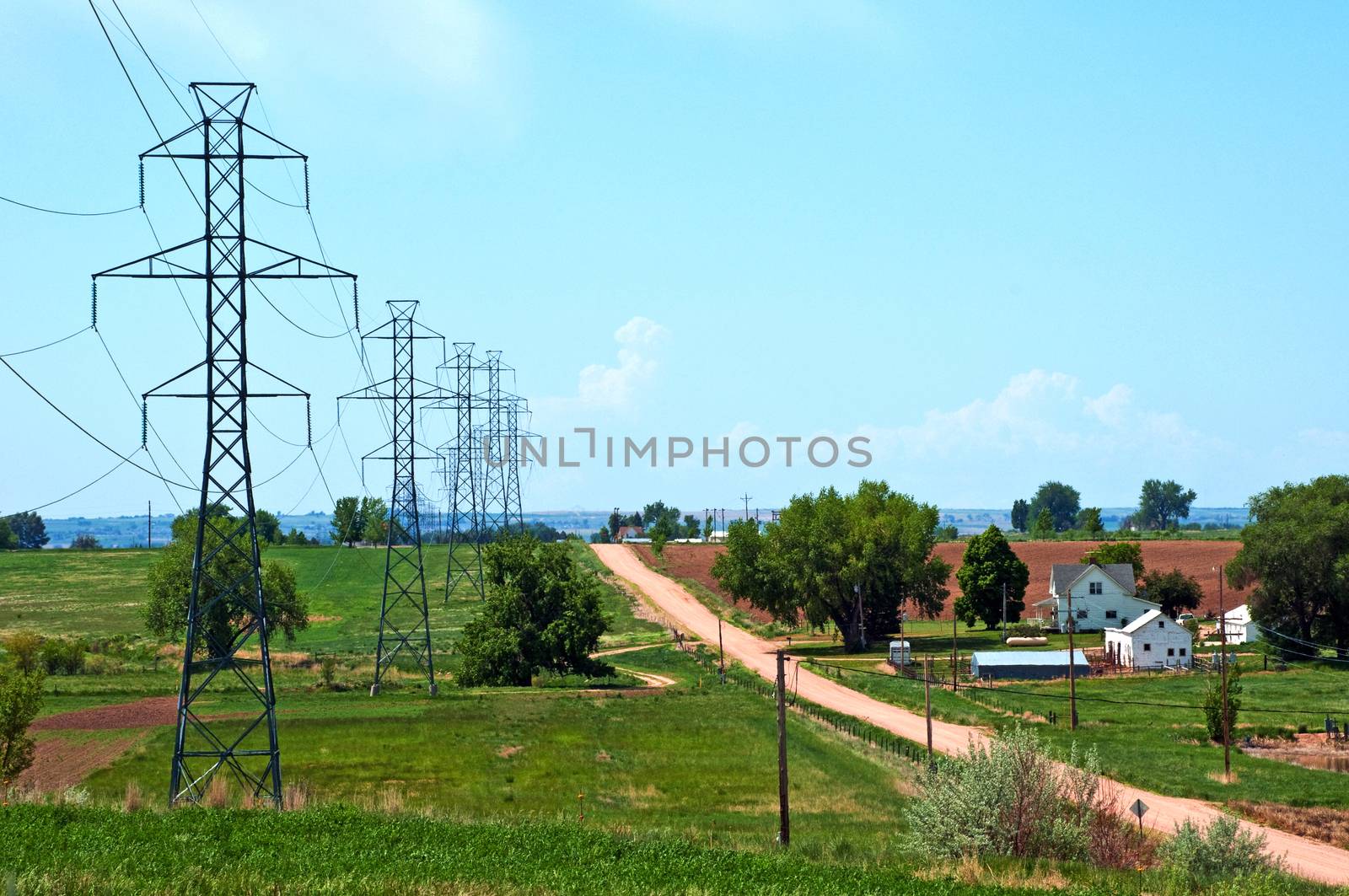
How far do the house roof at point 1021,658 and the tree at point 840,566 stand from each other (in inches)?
670

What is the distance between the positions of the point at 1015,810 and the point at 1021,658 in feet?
174

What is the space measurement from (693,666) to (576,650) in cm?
1324

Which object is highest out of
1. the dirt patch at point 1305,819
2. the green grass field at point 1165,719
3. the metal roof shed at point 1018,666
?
the metal roof shed at point 1018,666

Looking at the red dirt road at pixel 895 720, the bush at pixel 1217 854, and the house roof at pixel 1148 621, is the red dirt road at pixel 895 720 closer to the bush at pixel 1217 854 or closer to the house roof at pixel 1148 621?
the bush at pixel 1217 854

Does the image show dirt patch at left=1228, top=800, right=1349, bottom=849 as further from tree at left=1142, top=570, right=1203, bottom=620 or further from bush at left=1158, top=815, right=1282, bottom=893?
tree at left=1142, top=570, right=1203, bottom=620

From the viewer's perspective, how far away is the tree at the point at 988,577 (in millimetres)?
105000

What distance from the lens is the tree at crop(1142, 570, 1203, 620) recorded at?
109 m

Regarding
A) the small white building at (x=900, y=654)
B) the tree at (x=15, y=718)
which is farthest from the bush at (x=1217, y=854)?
the small white building at (x=900, y=654)

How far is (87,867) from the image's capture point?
75.0ft

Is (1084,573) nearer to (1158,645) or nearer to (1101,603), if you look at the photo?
(1101,603)

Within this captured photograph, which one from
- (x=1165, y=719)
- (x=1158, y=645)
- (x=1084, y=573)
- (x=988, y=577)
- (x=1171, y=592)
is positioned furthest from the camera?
(x=1171, y=592)

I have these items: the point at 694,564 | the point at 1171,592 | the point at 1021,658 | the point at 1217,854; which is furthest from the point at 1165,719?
the point at 694,564

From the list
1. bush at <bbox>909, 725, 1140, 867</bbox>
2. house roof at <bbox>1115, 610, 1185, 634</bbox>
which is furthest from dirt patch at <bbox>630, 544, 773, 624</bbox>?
bush at <bbox>909, 725, 1140, 867</bbox>

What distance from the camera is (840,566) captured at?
98.9 metres
